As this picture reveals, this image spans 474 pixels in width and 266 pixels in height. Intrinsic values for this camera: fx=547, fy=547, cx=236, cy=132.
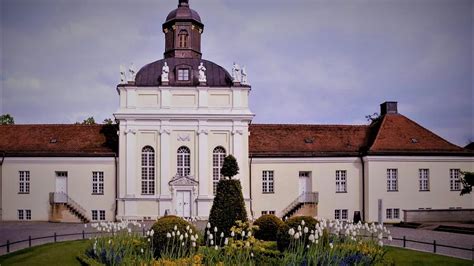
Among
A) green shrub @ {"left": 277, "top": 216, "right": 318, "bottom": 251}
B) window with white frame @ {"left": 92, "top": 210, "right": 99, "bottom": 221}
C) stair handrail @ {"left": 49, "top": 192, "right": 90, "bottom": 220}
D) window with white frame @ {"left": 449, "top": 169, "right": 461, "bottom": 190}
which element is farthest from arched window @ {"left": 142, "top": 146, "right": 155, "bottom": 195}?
window with white frame @ {"left": 449, "top": 169, "right": 461, "bottom": 190}

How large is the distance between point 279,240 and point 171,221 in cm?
367

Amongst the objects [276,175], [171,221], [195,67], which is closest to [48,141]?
[195,67]

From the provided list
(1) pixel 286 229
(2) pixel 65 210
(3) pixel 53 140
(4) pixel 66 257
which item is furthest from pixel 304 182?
(4) pixel 66 257

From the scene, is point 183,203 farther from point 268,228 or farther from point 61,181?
point 268,228

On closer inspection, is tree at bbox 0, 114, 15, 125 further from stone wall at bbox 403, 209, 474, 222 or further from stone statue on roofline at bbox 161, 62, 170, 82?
stone wall at bbox 403, 209, 474, 222

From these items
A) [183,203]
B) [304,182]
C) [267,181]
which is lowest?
[183,203]

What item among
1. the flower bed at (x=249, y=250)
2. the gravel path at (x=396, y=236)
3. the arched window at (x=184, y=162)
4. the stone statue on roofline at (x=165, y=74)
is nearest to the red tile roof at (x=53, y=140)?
the arched window at (x=184, y=162)

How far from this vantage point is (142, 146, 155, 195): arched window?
3762 centimetres

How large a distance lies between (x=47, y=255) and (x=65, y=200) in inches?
745

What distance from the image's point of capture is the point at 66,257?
63.7 feet

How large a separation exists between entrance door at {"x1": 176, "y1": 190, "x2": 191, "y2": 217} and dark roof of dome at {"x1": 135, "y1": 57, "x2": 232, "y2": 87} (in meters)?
7.60

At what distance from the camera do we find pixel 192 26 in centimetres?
4216

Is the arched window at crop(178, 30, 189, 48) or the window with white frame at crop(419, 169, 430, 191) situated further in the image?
the arched window at crop(178, 30, 189, 48)

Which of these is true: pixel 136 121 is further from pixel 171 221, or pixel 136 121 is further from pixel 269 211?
pixel 171 221
